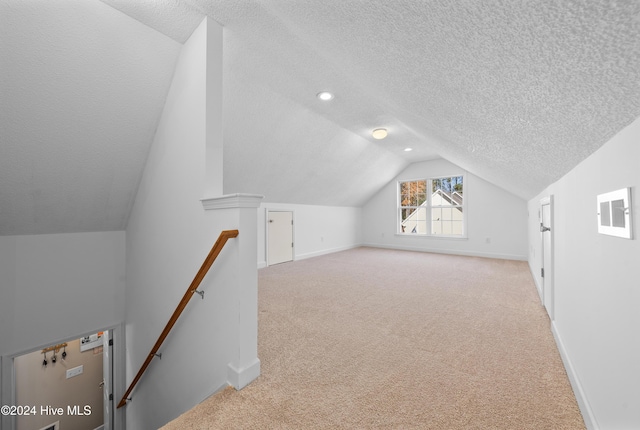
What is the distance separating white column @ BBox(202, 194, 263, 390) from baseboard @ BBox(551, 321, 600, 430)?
5.84 feet

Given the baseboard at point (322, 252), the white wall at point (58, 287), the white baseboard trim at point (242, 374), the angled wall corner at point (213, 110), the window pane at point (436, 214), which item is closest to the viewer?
the white baseboard trim at point (242, 374)

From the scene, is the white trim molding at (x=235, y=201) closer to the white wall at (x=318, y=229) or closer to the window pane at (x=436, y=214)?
the white wall at (x=318, y=229)

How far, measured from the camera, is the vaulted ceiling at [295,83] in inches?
26.7

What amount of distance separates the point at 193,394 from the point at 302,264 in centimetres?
358

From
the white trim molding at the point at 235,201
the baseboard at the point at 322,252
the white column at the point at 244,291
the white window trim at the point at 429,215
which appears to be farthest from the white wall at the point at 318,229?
the white column at the point at 244,291

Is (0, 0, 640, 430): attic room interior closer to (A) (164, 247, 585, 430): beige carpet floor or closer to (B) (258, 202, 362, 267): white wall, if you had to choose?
(A) (164, 247, 585, 430): beige carpet floor

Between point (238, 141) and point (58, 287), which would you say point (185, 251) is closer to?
point (238, 141)

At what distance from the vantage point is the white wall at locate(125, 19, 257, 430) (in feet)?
6.12

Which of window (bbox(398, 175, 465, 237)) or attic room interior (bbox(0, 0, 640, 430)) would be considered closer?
attic room interior (bbox(0, 0, 640, 430))

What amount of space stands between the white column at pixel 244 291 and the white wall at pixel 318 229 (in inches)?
136

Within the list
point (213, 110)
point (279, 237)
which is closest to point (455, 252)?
point (279, 237)

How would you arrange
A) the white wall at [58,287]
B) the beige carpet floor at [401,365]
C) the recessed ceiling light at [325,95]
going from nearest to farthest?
the beige carpet floor at [401,365] < the white wall at [58,287] < the recessed ceiling light at [325,95]

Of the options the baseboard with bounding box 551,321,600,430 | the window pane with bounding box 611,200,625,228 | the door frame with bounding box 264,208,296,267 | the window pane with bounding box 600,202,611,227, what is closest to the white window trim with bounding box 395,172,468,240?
the door frame with bounding box 264,208,296,267

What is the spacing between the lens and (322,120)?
4.15 meters
